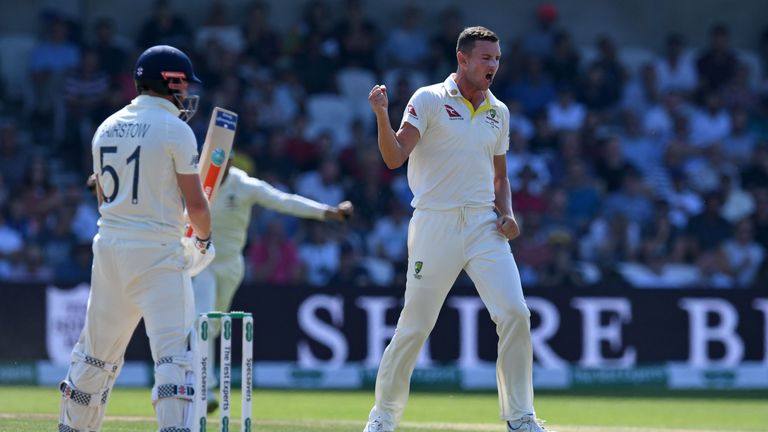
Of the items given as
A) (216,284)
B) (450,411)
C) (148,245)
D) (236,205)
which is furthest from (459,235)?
(450,411)

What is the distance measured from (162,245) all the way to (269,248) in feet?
25.4

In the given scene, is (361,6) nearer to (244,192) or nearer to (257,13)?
(257,13)

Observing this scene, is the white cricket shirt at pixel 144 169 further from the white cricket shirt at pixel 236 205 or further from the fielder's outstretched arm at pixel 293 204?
the white cricket shirt at pixel 236 205

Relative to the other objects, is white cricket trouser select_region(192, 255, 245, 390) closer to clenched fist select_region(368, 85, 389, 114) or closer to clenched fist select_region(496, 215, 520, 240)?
clenched fist select_region(496, 215, 520, 240)

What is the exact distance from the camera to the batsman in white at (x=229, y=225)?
31.1 ft

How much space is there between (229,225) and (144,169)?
371 centimetres

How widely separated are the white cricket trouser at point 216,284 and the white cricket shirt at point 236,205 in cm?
6

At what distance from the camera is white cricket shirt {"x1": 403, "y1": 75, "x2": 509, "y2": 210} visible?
23.1 feet

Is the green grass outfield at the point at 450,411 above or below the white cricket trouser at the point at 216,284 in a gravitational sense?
below

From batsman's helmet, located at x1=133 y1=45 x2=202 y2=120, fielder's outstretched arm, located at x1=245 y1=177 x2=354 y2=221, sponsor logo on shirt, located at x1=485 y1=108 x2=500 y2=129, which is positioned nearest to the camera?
batsman's helmet, located at x1=133 y1=45 x2=202 y2=120

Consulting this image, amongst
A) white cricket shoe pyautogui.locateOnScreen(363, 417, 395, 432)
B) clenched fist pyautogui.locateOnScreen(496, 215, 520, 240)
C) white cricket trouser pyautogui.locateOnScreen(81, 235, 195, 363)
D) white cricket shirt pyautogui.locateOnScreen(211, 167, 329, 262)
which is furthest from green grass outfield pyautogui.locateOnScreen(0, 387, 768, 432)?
clenched fist pyautogui.locateOnScreen(496, 215, 520, 240)

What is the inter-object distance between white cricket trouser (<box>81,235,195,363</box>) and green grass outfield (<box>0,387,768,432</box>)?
71.4 inches

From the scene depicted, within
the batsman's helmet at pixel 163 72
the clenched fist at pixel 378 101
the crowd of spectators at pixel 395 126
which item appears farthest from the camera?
the crowd of spectators at pixel 395 126

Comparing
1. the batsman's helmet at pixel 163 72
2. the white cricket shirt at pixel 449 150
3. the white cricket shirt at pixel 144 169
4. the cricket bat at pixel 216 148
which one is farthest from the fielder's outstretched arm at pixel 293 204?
the white cricket shirt at pixel 144 169
